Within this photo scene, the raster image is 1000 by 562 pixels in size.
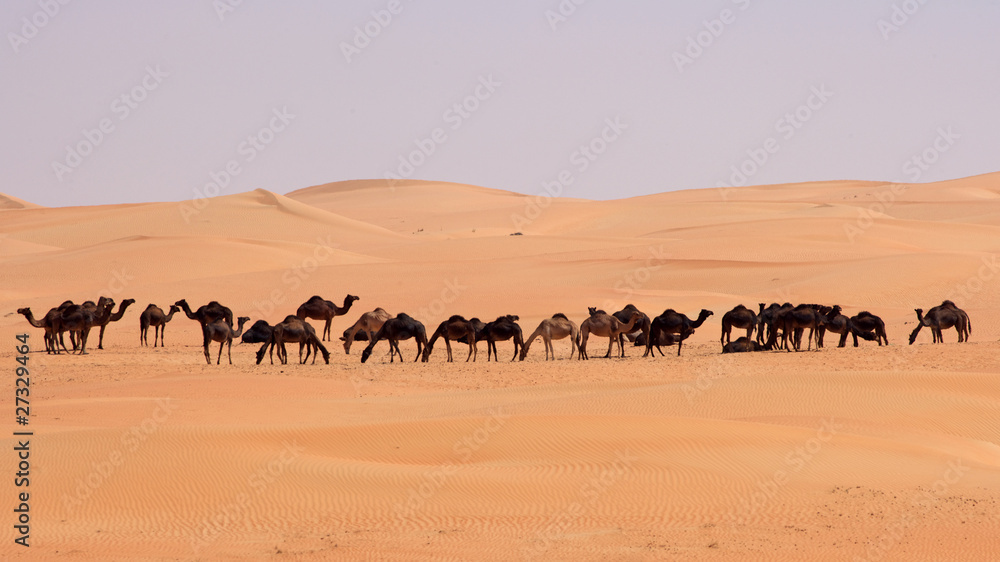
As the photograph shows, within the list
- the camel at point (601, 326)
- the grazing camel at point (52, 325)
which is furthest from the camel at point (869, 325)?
the grazing camel at point (52, 325)

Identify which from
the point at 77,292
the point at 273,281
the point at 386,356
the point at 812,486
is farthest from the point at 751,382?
the point at 77,292

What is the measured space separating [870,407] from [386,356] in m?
13.0

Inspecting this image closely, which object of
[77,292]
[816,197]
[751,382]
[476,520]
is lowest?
[476,520]

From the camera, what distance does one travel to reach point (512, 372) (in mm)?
21031

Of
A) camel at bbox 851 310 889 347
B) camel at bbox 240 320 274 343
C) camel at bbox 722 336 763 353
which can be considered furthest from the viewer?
camel at bbox 240 320 274 343

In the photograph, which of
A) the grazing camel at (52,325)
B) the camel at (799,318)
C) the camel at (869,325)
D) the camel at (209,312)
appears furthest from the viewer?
the camel at (209,312)

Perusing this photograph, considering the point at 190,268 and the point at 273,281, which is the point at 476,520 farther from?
the point at 190,268

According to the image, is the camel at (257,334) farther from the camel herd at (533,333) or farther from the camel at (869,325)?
the camel at (869,325)

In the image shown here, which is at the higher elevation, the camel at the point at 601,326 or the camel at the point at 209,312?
the camel at the point at 209,312

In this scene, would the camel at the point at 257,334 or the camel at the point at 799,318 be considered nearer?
the camel at the point at 799,318

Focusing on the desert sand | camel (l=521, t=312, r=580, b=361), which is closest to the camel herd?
camel (l=521, t=312, r=580, b=361)

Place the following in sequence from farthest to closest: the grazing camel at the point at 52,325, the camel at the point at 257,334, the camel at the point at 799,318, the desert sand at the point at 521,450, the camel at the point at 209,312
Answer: the camel at the point at 209,312 → the camel at the point at 257,334 → the grazing camel at the point at 52,325 → the camel at the point at 799,318 → the desert sand at the point at 521,450

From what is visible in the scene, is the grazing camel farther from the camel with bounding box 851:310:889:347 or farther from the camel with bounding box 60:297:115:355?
the camel with bounding box 851:310:889:347

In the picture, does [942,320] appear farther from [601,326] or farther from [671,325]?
[601,326]
